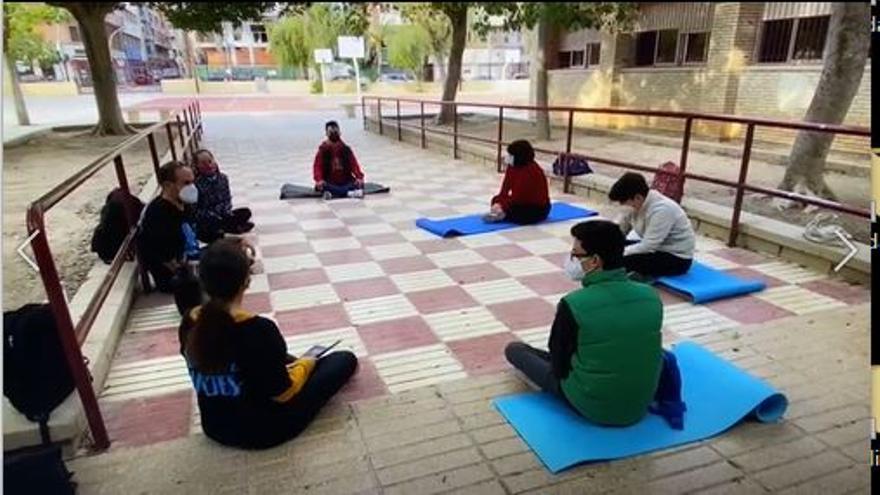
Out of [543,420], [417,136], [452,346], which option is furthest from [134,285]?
[417,136]

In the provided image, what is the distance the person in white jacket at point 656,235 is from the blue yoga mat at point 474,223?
1.51 metres

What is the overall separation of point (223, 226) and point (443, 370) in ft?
9.20

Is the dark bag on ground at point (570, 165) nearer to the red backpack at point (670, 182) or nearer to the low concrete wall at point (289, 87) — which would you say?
the red backpack at point (670, 182)

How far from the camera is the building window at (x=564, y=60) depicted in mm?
15437

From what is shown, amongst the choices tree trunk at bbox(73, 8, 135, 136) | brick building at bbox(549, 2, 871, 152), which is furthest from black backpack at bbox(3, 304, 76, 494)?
tree trunk at bbox(73, 8, 135, 136)

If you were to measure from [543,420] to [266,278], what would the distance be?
2308mm

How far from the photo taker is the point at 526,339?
2.97 m

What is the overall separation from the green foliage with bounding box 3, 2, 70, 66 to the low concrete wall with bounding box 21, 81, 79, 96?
797cm

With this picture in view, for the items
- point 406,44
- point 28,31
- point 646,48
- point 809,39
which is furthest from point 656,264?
point 28,31

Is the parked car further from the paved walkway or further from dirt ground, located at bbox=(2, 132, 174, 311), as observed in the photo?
dirt ground, located at bbox=(2, 132, 174, 311)

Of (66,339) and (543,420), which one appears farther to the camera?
(543,420)

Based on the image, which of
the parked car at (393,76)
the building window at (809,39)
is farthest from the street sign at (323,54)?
the building window at (809,39)

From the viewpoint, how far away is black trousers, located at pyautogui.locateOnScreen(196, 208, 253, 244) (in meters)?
4.52

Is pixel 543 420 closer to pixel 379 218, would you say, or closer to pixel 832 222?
pixel 832 222
